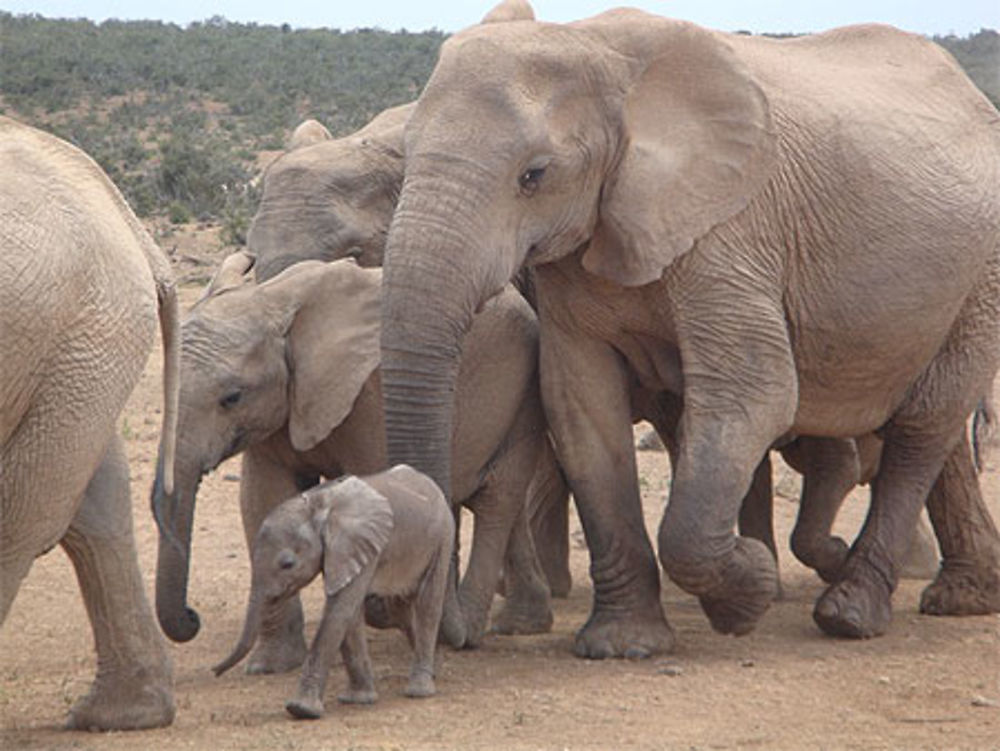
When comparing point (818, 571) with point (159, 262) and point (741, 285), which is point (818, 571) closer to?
point (741, 285)

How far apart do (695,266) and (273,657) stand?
1.62 m

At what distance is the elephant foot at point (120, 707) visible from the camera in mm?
4980

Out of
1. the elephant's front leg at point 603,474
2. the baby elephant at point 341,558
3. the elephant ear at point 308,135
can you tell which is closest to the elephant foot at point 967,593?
the elephant's front leg at point 603,474

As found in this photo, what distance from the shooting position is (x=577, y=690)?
18.4 feet

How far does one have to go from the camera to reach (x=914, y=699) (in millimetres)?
5621

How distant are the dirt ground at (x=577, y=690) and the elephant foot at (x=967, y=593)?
0.22 feet

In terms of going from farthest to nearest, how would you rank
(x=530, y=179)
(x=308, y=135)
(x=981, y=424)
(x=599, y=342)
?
(x=308, y=135) < (x=981, y=424) < (x=599, y=342) < (x=530, y=179)

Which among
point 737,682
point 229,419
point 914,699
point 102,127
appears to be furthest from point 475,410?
point 102,127

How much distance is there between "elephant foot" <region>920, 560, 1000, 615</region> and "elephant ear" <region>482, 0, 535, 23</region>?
7.85 feet

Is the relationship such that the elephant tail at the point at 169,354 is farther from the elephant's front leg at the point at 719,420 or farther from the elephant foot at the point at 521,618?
the elephant foot at the point at 521,618

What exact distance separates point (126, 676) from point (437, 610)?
887 mm

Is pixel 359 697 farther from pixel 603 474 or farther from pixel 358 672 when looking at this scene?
pixel 603 474

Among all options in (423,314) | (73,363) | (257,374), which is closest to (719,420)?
(423,314)

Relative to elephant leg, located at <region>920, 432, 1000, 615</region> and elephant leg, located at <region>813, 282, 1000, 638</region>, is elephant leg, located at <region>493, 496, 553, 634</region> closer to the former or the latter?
elephant leg, located at <region>813, 282, 1000, 638</region>
